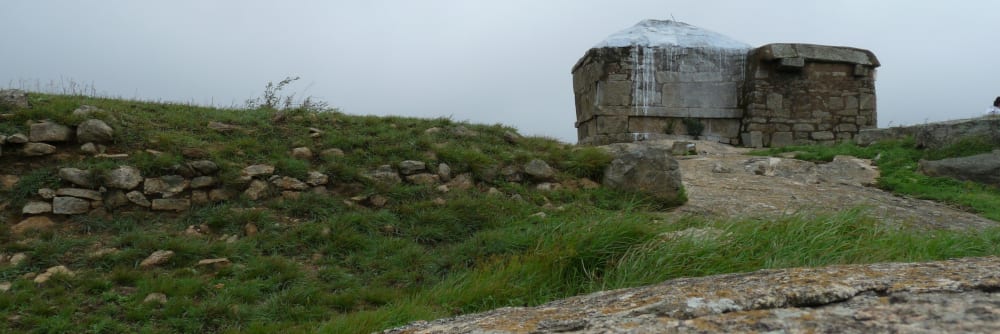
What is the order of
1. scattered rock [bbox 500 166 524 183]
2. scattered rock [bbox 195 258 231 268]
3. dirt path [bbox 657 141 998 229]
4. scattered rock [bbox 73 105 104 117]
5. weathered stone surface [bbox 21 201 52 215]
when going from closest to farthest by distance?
scattered rock [bbox 195 258 231 268] < weathered stone surface [bbox 21 201 52 215] < scattered rock [bbox 73 105 104 117] < dirt path [bbox 657 141 998 229] < scattered rock [bbox 500 166 524 183]

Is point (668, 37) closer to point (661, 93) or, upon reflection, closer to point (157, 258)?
point (661, 93)

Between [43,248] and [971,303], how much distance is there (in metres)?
4.69

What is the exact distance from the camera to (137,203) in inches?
188

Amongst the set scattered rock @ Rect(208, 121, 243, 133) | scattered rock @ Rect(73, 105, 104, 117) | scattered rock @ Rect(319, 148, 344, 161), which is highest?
scattered rock @ Rect(73, 105, 104, 117)

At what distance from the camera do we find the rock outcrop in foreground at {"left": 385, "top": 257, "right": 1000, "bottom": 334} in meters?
0.95

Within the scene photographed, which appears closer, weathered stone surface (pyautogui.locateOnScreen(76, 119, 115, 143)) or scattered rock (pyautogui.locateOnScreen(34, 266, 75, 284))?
scattered rock (pyautogui.locateOnScreen(34, 266, 75, 284))

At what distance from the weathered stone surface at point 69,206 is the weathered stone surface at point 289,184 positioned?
132cm

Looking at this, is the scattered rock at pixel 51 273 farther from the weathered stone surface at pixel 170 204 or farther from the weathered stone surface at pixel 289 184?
the weathered stone surface at pixel 289 184

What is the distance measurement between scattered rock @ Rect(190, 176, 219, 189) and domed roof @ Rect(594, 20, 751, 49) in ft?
27.9

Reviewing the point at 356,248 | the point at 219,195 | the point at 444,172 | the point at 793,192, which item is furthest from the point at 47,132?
the point at 793,192

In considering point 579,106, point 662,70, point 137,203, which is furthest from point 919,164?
point 137,203

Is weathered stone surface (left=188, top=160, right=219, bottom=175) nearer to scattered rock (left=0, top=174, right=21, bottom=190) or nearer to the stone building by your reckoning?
scattered rock (left=0, top=174, right=21, bottom=190)

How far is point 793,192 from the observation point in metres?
6.79

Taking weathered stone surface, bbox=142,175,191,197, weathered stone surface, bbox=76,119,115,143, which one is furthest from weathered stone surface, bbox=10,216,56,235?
weathered stone surface, bbox=76,119,115,143
